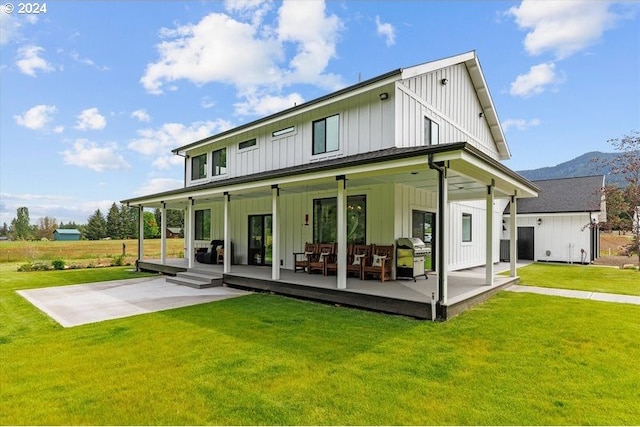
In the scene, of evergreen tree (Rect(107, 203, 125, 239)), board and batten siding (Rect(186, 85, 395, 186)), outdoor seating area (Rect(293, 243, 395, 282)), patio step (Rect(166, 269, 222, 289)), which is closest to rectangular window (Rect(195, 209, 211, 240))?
board and batten siding (Rect(186, 85, 395, 186))

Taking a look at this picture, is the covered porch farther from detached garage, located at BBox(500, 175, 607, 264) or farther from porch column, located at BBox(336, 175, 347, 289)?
detached garage, located at BBox(500, 175, 607, 264)

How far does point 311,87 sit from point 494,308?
16915 mm

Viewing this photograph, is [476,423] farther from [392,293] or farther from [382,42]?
[382,42]

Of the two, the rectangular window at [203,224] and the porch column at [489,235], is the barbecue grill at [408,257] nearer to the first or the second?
the porch column at [489,235]

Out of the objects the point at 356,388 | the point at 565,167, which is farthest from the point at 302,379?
the point at 565,167

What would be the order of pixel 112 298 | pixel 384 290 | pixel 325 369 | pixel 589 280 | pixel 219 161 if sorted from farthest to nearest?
pixel 219 161
pixel 589 280
pixel 112 298
pixel 384 290
pixel 325 369

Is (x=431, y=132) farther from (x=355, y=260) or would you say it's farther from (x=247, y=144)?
(x=247, y=144)

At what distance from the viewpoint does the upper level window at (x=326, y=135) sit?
34.8ft

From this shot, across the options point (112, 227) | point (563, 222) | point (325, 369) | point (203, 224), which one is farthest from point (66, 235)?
point (325, 369)

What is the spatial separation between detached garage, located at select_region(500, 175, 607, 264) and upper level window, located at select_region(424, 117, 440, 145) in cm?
1034

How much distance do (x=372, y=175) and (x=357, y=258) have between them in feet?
9.48

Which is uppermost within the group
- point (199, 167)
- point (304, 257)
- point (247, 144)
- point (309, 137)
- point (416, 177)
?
point (247, 144)

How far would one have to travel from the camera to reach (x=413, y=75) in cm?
936

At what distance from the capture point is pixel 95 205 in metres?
70.0
